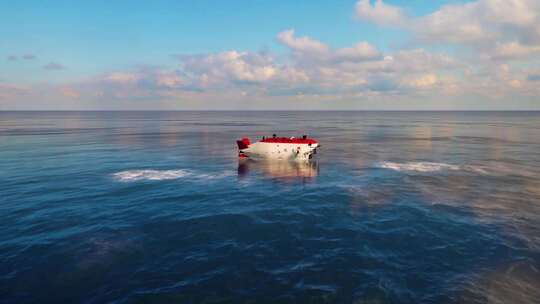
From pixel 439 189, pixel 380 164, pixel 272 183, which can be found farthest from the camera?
pixel 380 164

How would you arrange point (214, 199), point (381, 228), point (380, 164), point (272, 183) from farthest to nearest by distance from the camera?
point (380, 164) < point (272, 183) < point (214, 199) < point (381, 228)

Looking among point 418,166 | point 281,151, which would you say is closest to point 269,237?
point 281,151

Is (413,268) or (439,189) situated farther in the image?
(439,189)

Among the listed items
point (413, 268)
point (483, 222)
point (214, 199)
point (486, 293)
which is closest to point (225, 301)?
point (413, 268)

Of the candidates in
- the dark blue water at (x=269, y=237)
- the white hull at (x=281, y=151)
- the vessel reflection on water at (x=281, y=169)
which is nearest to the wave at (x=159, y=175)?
the dark blue water at (x=269, y=237)

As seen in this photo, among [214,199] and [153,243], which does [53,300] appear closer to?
[153,243]

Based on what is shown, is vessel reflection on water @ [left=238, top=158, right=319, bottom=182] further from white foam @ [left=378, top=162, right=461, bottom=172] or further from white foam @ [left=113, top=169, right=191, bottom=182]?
white foam @ [left=378, top=162, right=461, bottom=172]

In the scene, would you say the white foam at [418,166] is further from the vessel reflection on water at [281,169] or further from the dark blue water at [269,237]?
the vessel reflection on water at [281,169]
